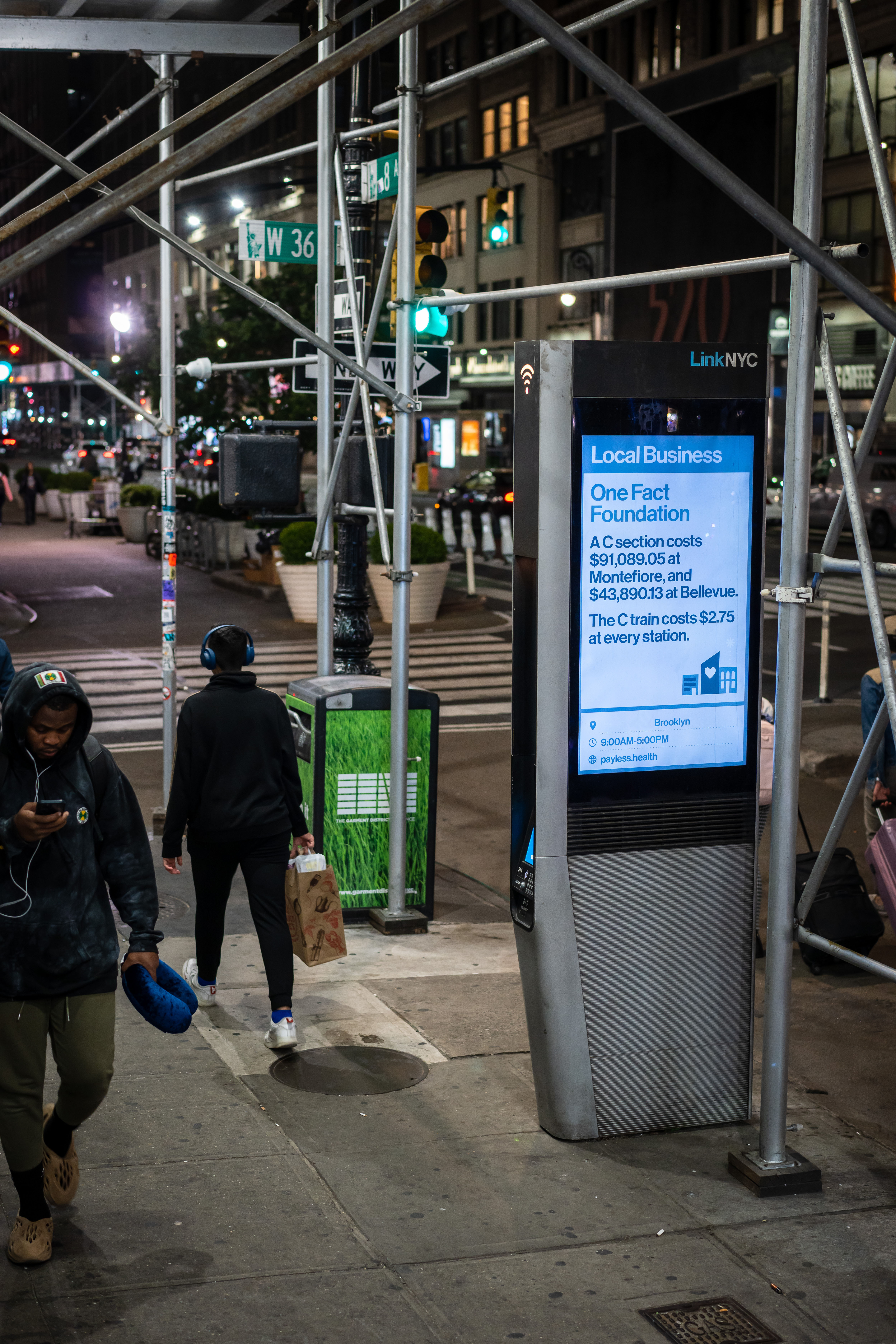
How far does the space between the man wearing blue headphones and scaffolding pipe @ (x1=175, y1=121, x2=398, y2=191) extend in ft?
11.4

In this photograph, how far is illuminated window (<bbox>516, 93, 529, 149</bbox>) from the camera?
62656 millimetres

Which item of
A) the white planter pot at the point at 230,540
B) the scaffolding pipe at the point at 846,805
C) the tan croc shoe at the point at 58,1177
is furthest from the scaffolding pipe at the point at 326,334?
the white planter pot at the point at 230,540

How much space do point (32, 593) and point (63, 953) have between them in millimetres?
23915

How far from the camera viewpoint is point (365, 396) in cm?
871

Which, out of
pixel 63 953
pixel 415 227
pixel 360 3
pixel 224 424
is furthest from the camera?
pixel 224 424

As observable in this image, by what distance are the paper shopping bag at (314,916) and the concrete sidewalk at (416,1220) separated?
38 cm

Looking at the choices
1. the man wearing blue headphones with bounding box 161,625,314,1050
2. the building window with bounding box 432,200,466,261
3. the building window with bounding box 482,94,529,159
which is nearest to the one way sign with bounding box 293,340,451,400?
the man wearing blue headphones with bounding box 161,625,314,1050

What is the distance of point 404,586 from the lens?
28.3 ft

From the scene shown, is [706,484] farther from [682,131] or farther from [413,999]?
[413,999]

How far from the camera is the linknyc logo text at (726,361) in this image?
5.58 m

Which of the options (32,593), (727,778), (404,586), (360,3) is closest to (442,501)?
(32,593)

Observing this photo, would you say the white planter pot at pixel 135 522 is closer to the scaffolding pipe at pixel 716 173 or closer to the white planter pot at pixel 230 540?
the white planter pot at pixel 230 540

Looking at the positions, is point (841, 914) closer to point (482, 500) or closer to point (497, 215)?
point (497, 215)

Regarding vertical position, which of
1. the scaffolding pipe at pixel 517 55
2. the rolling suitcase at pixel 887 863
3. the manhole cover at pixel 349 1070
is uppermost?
the scaffolding pipe at pixel 517 55
